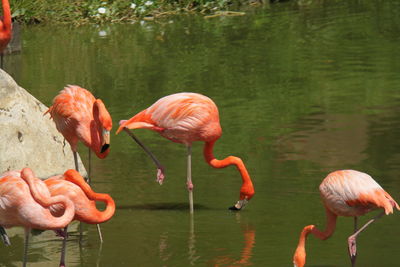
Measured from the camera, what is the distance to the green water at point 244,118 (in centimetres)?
647

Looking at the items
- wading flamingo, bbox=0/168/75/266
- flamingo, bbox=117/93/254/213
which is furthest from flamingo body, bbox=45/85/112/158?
wading flamingo, bbox=0/168/75/266

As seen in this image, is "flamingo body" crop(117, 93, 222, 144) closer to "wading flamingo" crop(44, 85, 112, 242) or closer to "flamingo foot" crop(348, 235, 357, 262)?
"wading flamingo" crop(44, 85, 112, 242)

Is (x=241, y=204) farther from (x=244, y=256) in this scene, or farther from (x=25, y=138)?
(x=25, y=138)

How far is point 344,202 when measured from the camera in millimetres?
5801

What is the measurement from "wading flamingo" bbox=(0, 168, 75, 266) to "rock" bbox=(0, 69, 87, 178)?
1.29m

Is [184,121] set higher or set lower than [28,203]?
higher

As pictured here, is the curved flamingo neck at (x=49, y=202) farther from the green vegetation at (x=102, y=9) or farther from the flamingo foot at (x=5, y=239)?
the green vegetation at (x=102, y=9)

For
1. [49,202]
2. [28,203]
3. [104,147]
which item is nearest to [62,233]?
[28,203]

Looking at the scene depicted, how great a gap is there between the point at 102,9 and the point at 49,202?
10440 mm

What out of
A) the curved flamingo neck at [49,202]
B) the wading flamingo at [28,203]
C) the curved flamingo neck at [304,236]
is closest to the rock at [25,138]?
the wading flamingo at [28,203]

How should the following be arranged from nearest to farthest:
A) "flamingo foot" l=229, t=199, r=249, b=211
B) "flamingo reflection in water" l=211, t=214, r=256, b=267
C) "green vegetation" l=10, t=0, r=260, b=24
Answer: "flamingo reflection in water" l=211, t=214, r=256, b=267 < "flamingo foot" l=229, t=199, r=249, b=211 < "green vegetation" l=10, t=0, r=260, b=24

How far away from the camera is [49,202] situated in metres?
5.49

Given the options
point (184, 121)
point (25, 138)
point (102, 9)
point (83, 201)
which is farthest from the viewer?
point (102, 9)

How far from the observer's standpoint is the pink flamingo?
676cm
